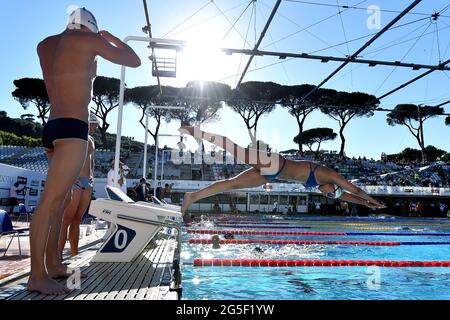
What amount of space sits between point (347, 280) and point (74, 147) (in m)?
3.85

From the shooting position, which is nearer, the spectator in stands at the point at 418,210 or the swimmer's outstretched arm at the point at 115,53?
the swimmer's outstretched arm at the point at 115,53

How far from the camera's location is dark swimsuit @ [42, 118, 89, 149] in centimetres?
264

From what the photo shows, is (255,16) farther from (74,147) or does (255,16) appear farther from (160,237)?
(74,147)

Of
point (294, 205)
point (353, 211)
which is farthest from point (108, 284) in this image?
point (353, 211)

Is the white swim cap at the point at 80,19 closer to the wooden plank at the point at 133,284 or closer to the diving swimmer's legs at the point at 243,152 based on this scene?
the diving swimmer's legs at the point at 243,152

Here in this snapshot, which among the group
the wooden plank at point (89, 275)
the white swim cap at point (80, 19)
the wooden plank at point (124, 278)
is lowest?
the wooden plank at point (124, 278)

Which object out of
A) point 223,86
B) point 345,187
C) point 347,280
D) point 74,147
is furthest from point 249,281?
point 223,86

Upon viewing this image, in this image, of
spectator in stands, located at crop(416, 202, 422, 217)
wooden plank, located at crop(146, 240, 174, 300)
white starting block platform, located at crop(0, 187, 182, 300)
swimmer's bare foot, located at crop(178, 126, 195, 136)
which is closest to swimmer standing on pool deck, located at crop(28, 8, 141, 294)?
white starting block platform, located at crop(0, 187, 182, 300)

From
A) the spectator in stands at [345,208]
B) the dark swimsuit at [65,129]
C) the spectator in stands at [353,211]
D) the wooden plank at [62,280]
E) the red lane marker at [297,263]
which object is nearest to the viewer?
the wooden plank at [62,280]

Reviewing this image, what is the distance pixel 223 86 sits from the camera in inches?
1955

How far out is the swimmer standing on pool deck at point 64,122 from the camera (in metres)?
2.54

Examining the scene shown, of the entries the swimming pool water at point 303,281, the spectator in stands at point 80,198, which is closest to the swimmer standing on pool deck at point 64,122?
the spectator in stands at point 80,198

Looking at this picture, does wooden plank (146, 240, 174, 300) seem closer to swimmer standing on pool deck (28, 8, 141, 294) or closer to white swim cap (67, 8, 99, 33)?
swimmer standing on pool deck (28, 8, 141, 294)

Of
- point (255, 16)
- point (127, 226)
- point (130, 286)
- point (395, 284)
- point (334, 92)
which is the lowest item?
point (395, 284)
